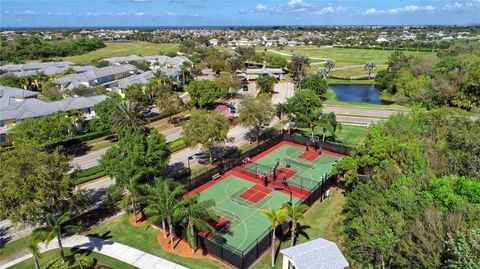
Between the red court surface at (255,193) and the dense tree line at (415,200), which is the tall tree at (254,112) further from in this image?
the dense tree line at (415,200)

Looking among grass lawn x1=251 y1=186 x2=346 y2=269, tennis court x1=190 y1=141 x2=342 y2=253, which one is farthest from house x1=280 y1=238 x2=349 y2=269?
tennis court x1=190 y1=141 x2=342 y2=253

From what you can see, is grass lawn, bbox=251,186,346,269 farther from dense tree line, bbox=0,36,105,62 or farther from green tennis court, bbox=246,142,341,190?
dense tree line, bbox=0,36,105,62

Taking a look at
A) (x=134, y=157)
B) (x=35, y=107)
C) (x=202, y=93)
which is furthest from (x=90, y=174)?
Result: (x=202, y=93)

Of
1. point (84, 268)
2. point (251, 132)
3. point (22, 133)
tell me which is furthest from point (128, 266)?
point (251, 132)

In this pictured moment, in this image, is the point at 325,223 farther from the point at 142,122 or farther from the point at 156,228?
the point at 142,122

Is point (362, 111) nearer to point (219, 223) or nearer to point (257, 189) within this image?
point (257, 189)

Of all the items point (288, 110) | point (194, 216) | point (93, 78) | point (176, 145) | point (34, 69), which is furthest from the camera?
point (34, 69)

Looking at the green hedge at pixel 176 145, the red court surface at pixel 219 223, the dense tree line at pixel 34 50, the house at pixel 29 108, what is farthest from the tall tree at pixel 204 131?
the dense tree line at pixel 34 50
